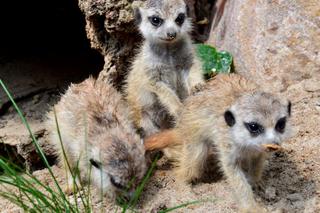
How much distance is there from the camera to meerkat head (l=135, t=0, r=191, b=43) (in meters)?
4.39

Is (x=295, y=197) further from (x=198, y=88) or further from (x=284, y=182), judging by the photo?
(x=198, y=88)

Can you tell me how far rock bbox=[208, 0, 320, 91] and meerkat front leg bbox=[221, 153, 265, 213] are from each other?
3.62 ft

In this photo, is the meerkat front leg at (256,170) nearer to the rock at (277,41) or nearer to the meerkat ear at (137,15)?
the rock at (277,41)

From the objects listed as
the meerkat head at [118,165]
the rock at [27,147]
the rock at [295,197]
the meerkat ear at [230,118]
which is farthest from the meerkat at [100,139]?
the rock at [295,197]

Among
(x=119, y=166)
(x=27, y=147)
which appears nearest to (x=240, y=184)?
(x=119, y=166)

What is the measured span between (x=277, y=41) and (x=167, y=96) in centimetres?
97

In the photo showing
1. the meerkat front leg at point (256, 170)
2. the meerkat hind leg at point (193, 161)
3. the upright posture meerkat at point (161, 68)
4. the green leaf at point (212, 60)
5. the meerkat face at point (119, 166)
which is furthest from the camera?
the green leaf at point (212, 60)

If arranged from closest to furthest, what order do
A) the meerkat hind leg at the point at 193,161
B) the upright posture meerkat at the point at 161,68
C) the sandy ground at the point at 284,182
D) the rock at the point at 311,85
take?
the sandy ground at the point at 284,182
the meerkat hind leg at the point at 193,161
the rock at the point at 311,85
the upright posture meerkat at the point at 161,68

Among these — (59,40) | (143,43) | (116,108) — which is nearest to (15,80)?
(59,40)

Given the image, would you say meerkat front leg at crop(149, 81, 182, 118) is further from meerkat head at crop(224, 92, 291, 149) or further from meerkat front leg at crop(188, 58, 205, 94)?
meerkat head at crop(224, 92, 291, 149)

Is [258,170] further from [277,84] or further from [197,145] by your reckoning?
[277,84]

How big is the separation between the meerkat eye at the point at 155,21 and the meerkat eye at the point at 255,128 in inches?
56.2

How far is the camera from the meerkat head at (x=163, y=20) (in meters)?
4.39

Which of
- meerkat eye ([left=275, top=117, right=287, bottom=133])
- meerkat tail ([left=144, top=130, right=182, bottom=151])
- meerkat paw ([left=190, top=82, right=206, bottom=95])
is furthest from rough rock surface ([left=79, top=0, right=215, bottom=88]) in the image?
meerkat eye ([left=275, top=117, right=287, bottom=133])
